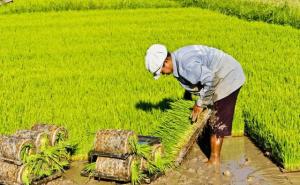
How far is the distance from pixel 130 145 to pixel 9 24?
9730mm

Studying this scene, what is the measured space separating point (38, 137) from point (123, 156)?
2.28 feet

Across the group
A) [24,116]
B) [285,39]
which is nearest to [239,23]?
[285,39]

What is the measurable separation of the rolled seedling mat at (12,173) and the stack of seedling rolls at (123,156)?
0.53 m

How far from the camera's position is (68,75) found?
24.2ft

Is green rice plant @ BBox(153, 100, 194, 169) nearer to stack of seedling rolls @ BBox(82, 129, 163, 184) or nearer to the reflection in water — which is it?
stack of seedling rolls @ BBox(82, 129, 163, 184)

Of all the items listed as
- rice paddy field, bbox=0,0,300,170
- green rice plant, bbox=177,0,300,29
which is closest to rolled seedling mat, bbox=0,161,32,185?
rice paddy field, bbox=0,0,300,170

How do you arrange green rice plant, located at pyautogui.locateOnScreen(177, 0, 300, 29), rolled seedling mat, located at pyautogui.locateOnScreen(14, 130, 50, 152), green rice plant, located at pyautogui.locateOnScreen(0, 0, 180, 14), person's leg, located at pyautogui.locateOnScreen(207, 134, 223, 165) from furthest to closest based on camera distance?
green rice plant, located at pyautogui.locateOnScreen(0, 0, 180, 14) < green rice plant, located at pyautogui.locateOnScreen(177, 0, 300, 29) < person's leg, located at pyautogui.locateOnScreen(207, 134, 223, 165) < rolled seedling mat, located at pyautogui.locateOnScreen(14, 130, 50, 152)

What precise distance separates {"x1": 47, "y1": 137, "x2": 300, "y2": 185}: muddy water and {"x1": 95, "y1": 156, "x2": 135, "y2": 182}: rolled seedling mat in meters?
0.19

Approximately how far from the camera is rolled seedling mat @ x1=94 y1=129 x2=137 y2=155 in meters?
4.01

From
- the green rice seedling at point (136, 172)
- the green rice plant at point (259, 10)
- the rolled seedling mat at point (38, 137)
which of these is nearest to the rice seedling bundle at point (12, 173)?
the rolled seedling mat at point (38, 137)

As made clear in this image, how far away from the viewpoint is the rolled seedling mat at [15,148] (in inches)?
155

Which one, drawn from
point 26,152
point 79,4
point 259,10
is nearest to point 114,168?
point 26,152

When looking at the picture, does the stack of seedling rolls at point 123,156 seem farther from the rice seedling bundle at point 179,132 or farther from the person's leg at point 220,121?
the person's leg at point 220,121

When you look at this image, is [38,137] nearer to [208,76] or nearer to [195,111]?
[195,111]
